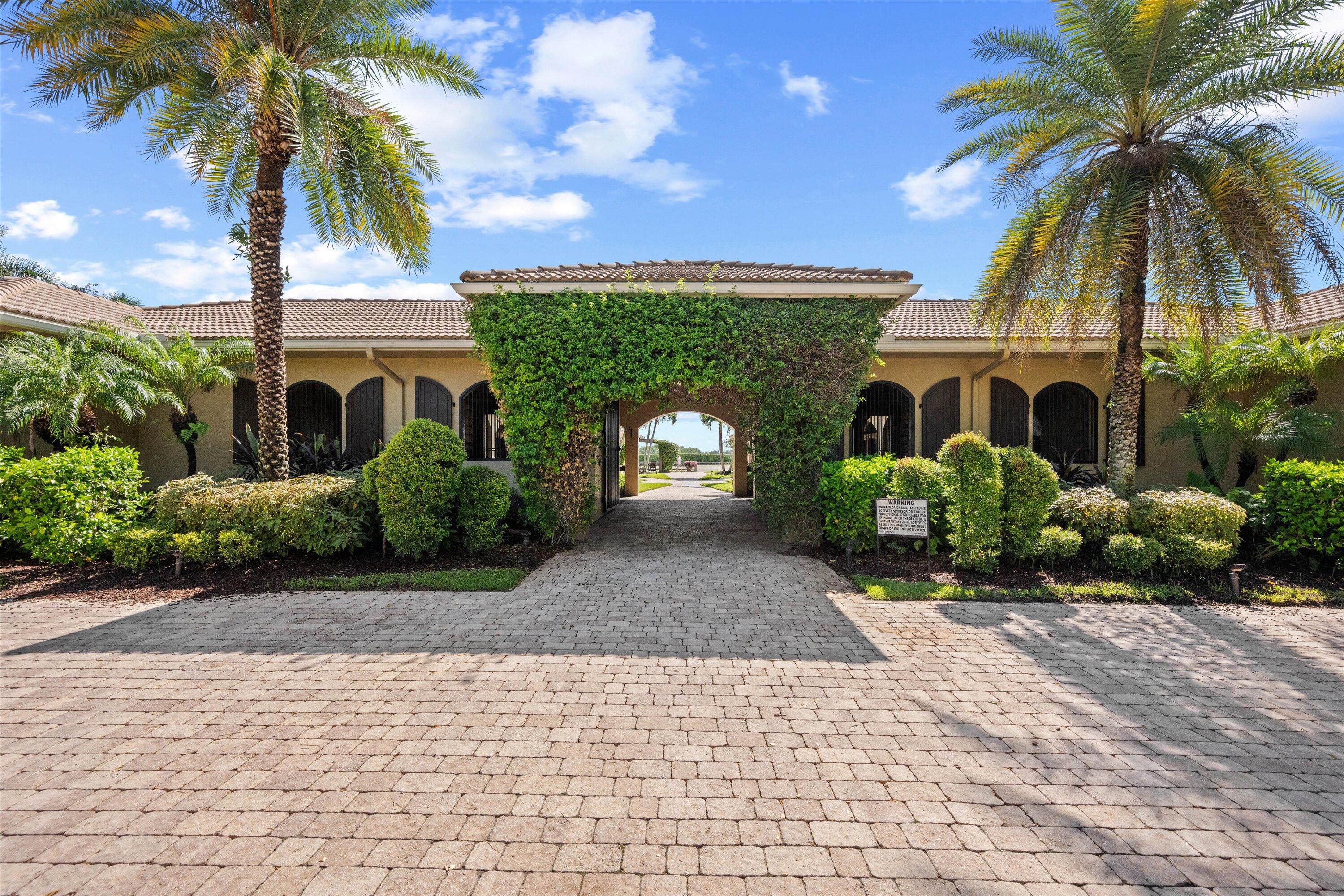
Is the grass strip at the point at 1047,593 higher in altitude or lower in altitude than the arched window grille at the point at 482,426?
lower

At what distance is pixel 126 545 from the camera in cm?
763

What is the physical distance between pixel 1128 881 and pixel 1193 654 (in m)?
3.70

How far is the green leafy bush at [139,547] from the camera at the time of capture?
300 inches

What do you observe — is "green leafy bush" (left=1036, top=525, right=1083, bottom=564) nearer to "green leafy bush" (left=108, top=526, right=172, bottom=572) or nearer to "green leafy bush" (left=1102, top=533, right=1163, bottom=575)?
"green leafy bush" (left=1102, top=533, right=1163, bottom=575)

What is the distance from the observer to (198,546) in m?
7.61

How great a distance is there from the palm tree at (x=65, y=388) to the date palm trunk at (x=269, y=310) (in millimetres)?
2228

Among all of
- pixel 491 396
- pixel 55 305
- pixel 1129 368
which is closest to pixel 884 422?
pixel 1129 368

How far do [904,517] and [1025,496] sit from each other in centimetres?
148

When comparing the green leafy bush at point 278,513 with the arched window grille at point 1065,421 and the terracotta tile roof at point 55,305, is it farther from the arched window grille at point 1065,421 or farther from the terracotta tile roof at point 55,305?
the arched window grille at point 1065,421

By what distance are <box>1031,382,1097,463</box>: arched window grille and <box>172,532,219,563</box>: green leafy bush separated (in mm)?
14588

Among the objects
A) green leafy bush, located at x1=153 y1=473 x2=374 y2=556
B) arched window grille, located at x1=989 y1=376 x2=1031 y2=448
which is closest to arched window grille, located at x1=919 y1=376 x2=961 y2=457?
arched window grille, located at x1=989 y1=376 x2=1031 y2=448

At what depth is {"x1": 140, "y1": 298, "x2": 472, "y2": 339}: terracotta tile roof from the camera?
479 inches

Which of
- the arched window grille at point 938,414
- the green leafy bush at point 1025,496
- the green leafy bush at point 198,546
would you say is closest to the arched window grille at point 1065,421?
the arched window grille at point 938,414

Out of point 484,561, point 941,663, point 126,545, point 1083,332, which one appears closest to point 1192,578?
point 941,663
